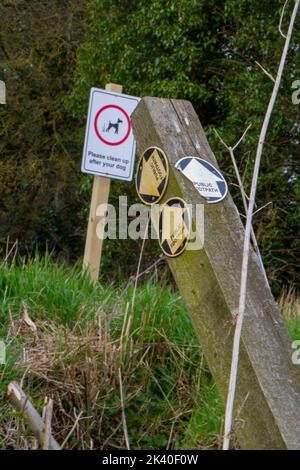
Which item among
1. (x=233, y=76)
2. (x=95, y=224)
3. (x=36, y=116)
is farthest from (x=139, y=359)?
(x=36, y=116)

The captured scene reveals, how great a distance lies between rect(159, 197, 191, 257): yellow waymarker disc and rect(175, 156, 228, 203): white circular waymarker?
0.08m

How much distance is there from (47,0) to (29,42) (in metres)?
0.86

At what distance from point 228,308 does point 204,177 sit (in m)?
0.43

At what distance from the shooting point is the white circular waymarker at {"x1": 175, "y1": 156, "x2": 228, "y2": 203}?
2463 mm

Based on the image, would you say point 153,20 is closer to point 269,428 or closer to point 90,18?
point 90,18

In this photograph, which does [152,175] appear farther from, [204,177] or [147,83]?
[147,83]

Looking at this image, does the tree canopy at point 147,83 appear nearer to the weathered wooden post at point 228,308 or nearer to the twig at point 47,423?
the weathered wooden post at point 228,308

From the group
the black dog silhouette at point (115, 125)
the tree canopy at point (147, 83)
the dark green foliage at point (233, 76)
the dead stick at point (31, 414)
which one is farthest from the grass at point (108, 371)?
the dark green foliage at point (233, 76)

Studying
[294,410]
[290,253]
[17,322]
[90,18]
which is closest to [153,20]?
[90,18]

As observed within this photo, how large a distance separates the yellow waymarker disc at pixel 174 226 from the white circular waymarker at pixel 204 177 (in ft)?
0.26

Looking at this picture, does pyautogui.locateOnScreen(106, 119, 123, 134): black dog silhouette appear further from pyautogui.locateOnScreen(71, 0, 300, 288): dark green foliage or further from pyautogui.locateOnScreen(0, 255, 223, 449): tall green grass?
pyautogui.locateOnScreen(71, 0, 300, 288): dark green foliage

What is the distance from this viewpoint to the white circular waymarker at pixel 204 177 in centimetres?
246

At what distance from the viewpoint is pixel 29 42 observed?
51.4ft

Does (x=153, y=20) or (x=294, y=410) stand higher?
(x=153, y=20)
